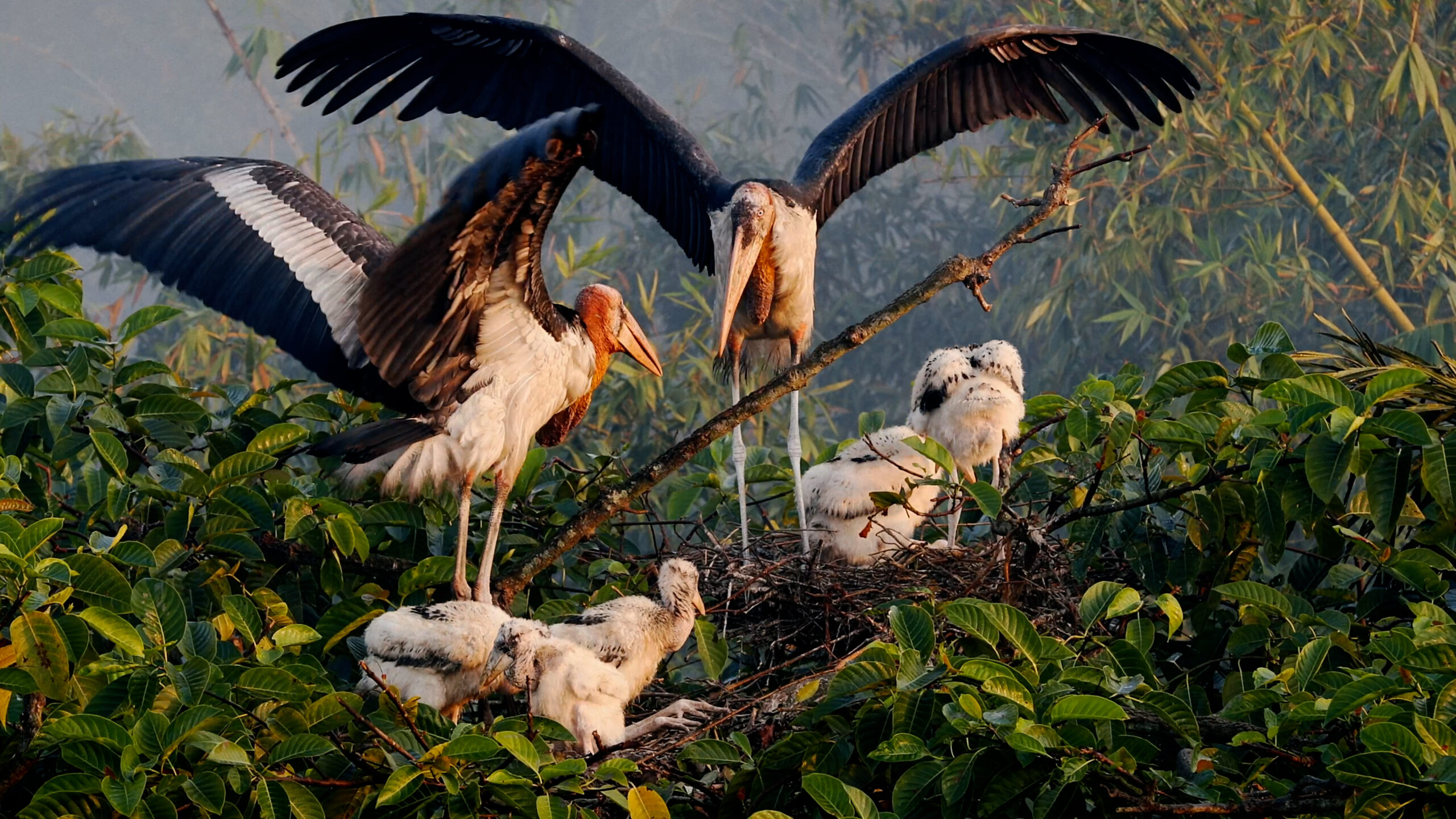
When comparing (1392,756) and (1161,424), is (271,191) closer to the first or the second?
(1161,424)

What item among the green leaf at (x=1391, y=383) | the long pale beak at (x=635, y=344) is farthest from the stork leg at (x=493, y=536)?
the green leaf at (x=1391, y=383)

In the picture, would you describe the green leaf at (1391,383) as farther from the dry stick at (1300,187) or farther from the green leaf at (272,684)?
the dry stick at (1300,187)

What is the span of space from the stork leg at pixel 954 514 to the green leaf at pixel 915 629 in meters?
0.69

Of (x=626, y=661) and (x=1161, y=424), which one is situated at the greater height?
(x=1161, y=424)

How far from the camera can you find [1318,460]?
2479 mm

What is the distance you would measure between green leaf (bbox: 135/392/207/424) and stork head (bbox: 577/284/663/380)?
0.91 meters

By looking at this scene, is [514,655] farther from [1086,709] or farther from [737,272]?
[737,272]

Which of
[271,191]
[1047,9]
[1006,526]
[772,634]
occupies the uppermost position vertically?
[1047,9]

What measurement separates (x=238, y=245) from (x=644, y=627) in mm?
1278

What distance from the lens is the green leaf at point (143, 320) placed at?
307 centimetres

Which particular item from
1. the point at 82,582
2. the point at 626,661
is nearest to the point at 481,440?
the point at 626,661

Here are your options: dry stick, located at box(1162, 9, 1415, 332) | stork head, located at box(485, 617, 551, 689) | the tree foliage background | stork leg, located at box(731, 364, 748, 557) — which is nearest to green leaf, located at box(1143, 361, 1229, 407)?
the tree foliage background

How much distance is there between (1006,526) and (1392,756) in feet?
5.04

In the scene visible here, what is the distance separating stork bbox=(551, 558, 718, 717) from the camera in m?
2.87
